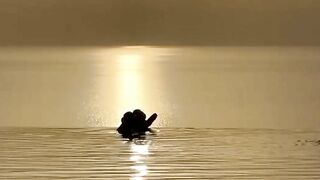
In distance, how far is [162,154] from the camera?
109 centimetres

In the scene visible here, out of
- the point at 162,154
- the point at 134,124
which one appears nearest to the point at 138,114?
the point at 134,124

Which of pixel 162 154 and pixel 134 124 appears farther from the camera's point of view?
pixel 134 124

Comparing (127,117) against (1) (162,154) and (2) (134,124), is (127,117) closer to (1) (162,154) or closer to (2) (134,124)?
(2) (134,124)

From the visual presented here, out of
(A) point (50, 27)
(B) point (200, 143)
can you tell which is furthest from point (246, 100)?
(A) point (50, 27)

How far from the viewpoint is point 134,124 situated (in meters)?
1.25

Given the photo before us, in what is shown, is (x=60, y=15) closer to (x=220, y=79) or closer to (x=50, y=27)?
(x=50, y=27)

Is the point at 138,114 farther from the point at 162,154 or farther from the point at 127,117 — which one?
the point at 162,154

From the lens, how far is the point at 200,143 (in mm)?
1176

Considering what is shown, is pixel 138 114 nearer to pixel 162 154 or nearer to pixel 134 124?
pixel 134 124

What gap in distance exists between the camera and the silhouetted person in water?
1.23m

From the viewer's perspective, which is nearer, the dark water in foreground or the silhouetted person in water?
the dark water in foreground

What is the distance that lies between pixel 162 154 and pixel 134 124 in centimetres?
17

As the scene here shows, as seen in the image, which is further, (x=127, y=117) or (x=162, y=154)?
(x=127, y=117)

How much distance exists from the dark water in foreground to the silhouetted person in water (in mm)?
21
